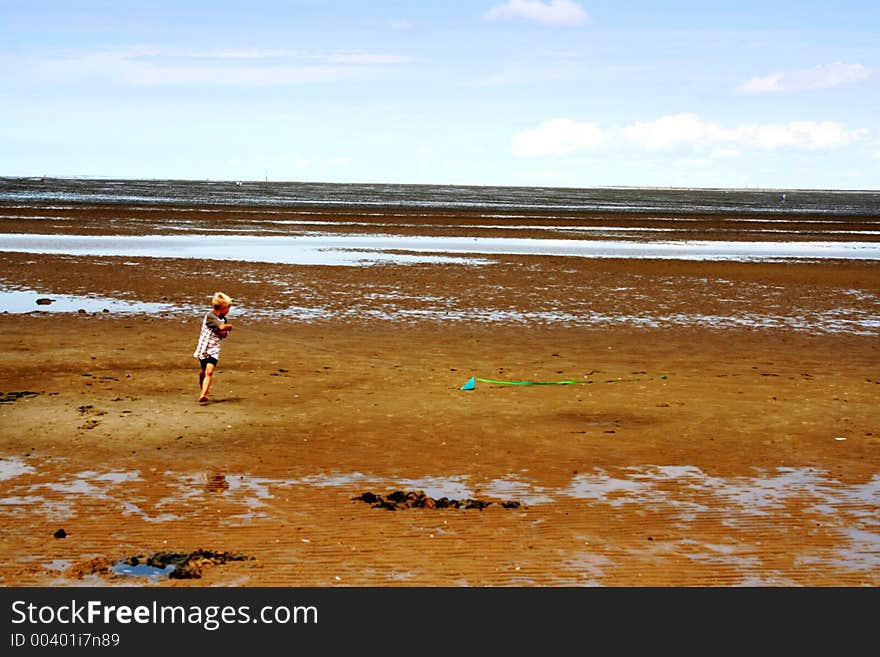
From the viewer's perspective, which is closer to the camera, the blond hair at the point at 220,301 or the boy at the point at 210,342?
the blond hair at the point at 220,301

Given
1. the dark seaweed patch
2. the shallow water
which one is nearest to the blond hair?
the dark seaweed patch

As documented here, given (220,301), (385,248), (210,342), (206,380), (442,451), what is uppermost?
(220,301)

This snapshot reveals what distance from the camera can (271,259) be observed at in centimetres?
3741

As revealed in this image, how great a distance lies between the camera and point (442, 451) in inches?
457

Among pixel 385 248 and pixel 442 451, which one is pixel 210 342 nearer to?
pixel 442 451

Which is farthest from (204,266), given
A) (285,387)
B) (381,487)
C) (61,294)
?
(381,487)

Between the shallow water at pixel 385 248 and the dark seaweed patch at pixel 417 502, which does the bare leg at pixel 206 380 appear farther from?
the shallow water at pixel 385 248

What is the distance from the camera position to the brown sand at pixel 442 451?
809 cm

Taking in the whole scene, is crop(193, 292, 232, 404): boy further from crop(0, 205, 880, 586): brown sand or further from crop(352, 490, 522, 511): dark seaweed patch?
crop(352, 490, 522, 511): dark seaweed patch

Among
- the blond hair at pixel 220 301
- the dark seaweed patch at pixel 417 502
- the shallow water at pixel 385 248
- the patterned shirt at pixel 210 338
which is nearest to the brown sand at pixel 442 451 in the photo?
the dark seaweed patch at pixel 417 502

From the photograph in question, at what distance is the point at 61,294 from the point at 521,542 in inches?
814

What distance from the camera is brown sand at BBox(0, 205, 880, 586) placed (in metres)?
8.09

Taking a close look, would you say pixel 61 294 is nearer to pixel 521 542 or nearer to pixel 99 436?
pixel 99 436

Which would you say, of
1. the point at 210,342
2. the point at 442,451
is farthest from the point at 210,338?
the point at 442,451
